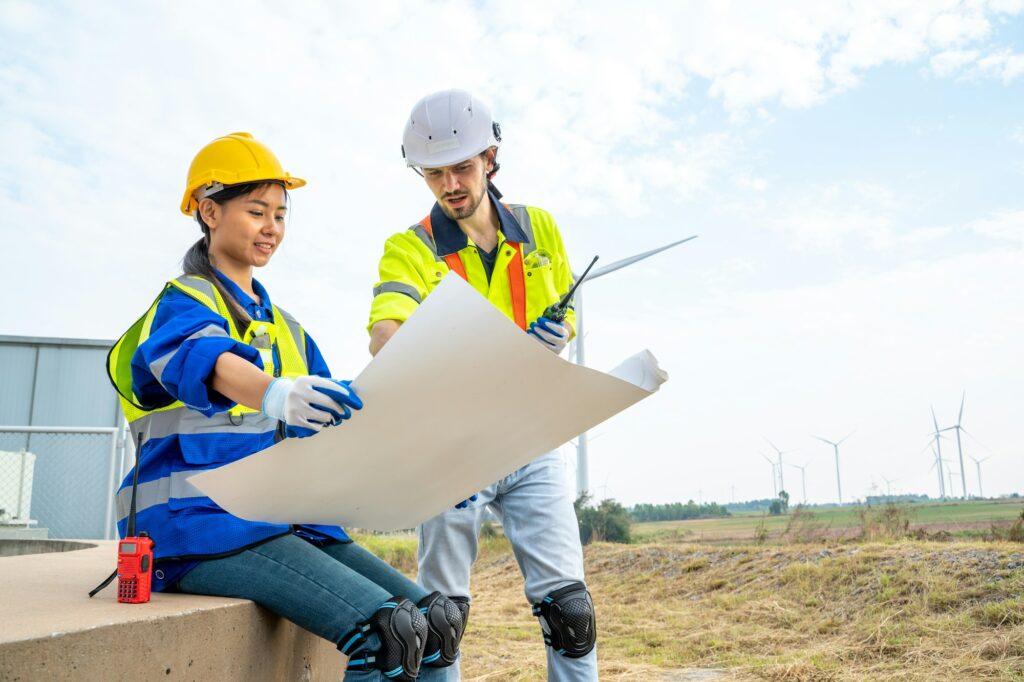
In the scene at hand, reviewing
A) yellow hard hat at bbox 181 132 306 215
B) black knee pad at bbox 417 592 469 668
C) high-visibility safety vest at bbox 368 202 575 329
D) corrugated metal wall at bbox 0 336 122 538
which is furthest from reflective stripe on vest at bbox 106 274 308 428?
corrugated metal wall at bbox 0 336 122 538

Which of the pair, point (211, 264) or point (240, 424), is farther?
point (211, 264)

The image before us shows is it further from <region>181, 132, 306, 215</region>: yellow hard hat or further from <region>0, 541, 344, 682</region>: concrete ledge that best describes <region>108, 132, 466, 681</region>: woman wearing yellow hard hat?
<region>0, 541, 344, 682</region>: concrete ledge

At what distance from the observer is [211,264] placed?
7.84 ft

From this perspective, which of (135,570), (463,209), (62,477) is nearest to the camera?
(135,570)

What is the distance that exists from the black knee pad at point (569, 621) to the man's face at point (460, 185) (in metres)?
1.26

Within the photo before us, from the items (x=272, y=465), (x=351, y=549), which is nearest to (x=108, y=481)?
(x=351, y=549)

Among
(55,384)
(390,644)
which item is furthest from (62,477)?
(390,644)

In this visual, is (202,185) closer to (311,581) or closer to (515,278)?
(515,278)

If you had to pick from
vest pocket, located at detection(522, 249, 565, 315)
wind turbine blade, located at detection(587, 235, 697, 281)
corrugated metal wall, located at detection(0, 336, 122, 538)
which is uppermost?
wind turbine blade, located at detection(587, 235, 697, 281)

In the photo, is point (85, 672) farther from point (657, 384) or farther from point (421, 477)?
point (657, 384)

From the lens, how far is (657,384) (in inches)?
Answer: 81.4

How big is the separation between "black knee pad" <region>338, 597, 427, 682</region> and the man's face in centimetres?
138

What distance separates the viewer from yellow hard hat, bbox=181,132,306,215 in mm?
2393

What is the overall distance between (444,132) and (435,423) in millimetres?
1210
